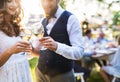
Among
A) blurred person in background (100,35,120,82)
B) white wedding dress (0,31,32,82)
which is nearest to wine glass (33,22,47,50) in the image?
white wedding dress (0,31,32,82)

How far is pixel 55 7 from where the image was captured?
2598 mm

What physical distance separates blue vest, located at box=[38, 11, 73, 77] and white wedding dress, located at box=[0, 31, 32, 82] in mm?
420

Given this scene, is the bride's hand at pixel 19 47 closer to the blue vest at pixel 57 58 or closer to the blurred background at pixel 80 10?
the blurred background at pixel 80 10

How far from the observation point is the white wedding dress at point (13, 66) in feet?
6.84

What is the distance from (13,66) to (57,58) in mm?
584

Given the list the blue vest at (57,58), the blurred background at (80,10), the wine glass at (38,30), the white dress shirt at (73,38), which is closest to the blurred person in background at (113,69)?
the blurred background at (80,10)

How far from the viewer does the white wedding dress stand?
209 centimetres

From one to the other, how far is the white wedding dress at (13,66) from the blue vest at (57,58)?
1.38 ft

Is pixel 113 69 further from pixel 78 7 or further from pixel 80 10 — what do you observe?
pixel 78 7

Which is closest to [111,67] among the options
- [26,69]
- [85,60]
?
[85,60]

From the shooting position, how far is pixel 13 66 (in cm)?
213

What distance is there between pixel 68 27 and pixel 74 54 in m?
0.21

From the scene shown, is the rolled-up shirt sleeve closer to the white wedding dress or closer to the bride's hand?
the white wedding dress

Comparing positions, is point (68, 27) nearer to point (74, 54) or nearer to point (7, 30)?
point (74, 54)
